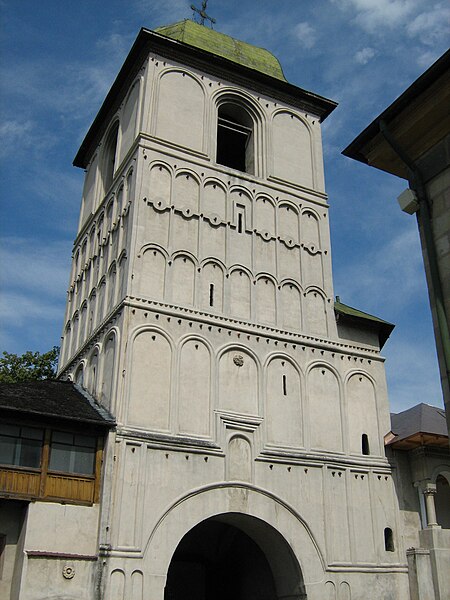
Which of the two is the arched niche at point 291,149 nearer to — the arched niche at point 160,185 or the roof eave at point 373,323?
the arched niche at point 160,185

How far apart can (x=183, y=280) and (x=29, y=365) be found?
1039cm

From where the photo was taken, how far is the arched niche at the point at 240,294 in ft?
61.0

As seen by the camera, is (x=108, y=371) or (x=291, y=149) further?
(x=291, y=149)

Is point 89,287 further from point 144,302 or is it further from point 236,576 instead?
point 236,576

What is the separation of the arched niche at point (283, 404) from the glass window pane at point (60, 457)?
507cm

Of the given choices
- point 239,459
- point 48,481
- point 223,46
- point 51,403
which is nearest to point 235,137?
point 223,46

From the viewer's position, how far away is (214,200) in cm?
2008

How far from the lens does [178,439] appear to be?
16.0 meters

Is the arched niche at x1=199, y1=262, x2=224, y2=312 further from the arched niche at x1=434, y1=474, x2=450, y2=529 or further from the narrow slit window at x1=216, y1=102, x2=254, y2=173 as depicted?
the arched niche at x1=434, y1=474, x2=450, y2=529

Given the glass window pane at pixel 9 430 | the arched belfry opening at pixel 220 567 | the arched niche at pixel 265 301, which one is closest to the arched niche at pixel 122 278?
the arched niche at pixel 265 301

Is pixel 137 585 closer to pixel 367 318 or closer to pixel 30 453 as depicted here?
pixel 30 453

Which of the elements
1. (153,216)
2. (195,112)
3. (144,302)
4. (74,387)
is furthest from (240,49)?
(74,387)

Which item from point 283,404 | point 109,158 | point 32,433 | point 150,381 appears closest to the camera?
point 32,433

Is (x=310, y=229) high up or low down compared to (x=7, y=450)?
up
